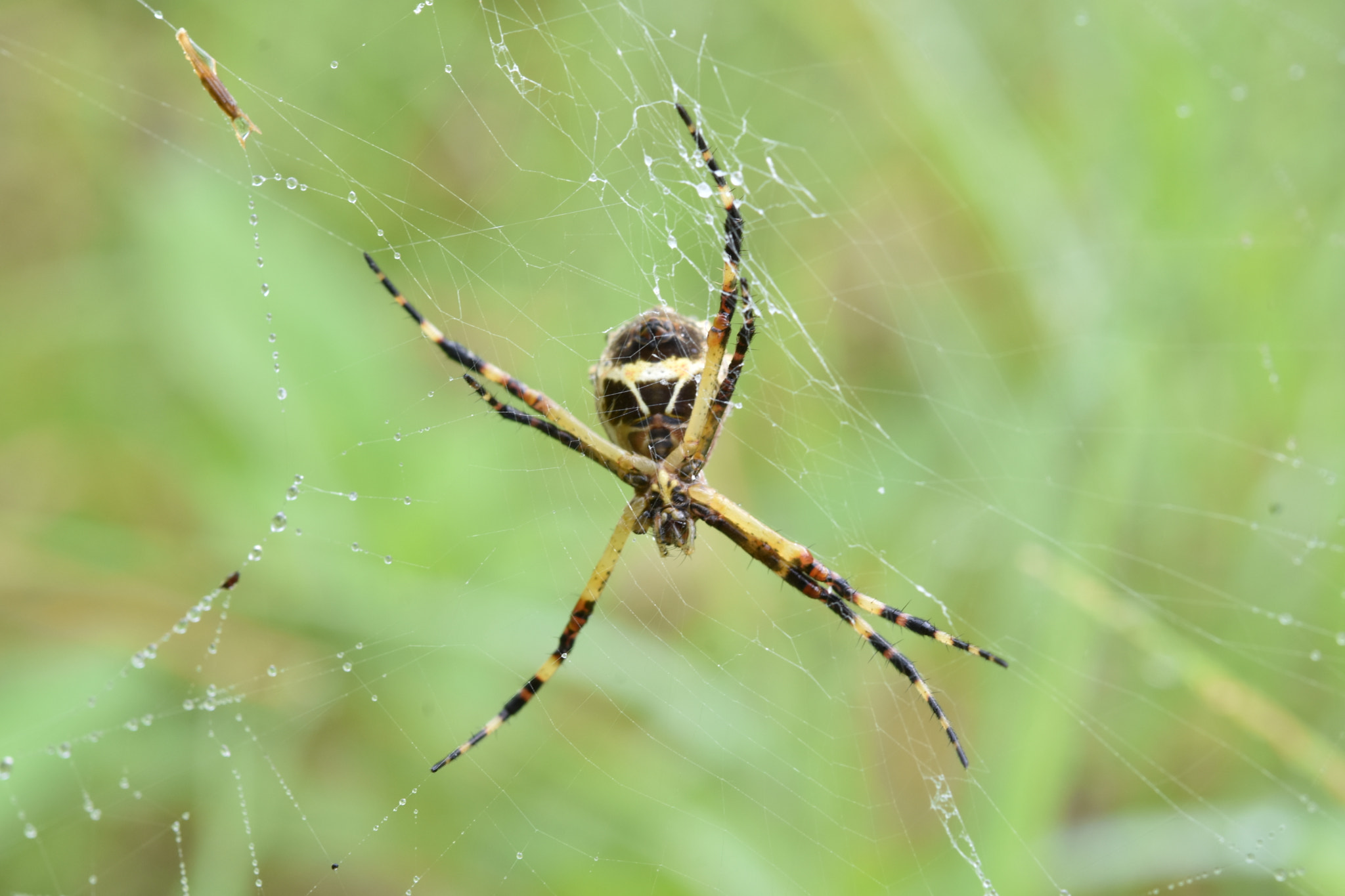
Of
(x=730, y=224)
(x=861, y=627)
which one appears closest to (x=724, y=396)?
(x=730, y=224)

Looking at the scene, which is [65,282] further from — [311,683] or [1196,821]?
[1196,821]

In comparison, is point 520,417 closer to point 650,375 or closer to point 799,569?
point 650,375

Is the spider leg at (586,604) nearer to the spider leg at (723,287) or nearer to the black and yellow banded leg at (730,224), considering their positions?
the spider leg at (723,287)

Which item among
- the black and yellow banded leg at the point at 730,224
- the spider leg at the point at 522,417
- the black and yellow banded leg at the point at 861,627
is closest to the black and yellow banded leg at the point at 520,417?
the spider leg at the point at 522,417

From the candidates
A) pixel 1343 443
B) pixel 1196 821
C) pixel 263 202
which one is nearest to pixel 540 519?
pixel 263 202

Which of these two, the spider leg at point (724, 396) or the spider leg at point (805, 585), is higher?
the spider leg at point (724, 396)

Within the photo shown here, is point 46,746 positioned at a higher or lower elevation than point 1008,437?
lower
